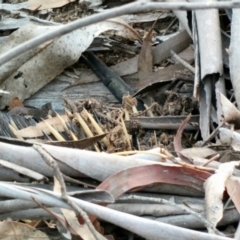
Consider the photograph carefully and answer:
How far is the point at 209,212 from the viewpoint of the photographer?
1082 mm

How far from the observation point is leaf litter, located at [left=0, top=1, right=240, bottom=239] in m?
1.09

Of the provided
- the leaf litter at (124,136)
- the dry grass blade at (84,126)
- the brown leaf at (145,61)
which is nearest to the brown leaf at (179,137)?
the leaf litter at (124,136)

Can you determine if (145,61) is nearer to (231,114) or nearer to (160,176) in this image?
(231,114)

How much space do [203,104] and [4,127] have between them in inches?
22.5

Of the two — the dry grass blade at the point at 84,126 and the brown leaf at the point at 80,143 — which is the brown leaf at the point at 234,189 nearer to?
the brown leaf at the point at 80,143

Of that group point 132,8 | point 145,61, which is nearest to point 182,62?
point 145,61

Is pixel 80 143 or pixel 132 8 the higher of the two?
pixel 132 8

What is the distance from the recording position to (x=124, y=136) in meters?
1.55

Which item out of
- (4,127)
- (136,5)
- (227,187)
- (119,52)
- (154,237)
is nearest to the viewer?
(136,5)

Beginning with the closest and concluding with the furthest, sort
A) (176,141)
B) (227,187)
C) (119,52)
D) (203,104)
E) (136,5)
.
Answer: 1. (136,5)
2. (227,187)
3. (176,141)
4. (203,104)
5. (119,52)

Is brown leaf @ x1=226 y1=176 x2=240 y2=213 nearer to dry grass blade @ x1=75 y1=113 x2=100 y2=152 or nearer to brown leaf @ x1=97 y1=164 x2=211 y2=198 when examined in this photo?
brown leaf @ x1=97 y1=164 x2=211 y2=198

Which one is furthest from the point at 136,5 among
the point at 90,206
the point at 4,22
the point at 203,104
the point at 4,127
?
the point at 4,22

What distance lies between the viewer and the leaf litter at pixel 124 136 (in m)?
1.09

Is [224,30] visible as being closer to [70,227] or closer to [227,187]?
[227,187]
